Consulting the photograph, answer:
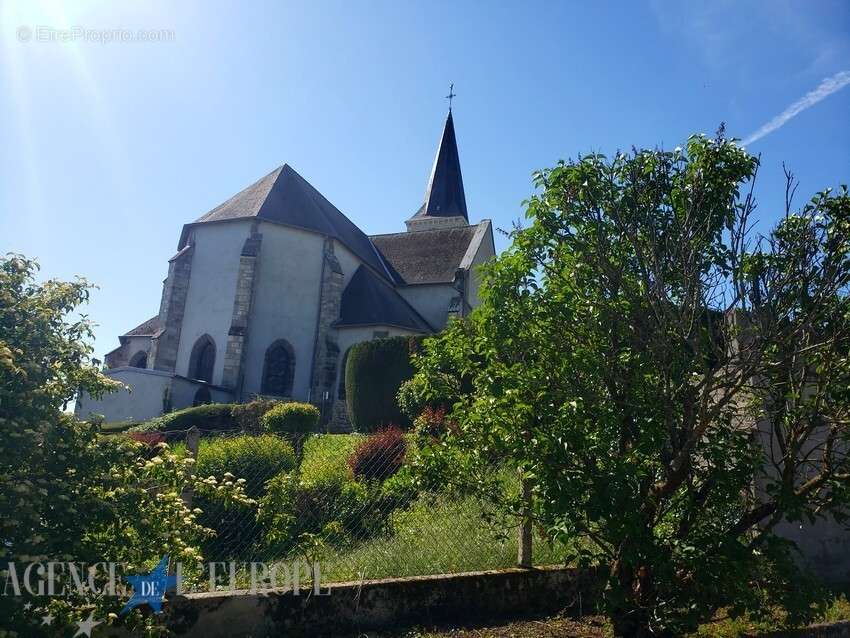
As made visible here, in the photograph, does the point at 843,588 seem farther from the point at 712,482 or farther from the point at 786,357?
the point at 786,357

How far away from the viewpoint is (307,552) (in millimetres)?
4723

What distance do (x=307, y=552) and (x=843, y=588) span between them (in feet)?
17.2

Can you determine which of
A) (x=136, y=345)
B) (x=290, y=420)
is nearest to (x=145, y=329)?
(x=136, y=345)

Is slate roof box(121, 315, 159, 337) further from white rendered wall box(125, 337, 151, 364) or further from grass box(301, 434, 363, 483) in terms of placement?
grass box(301, 434, 363, 483)

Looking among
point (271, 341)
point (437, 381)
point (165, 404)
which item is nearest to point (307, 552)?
point (437, 381)

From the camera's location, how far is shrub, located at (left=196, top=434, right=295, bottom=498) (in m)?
8.10

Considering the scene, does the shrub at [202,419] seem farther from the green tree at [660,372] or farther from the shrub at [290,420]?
the green tree at [660,372]

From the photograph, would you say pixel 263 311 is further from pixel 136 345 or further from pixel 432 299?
pixel 136 345

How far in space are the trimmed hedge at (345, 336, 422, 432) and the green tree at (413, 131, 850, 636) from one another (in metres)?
12.8

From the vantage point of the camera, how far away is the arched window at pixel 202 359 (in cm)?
2448

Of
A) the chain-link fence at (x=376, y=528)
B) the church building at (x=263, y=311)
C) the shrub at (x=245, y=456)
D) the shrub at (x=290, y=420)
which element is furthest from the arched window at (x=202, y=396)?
the chain-link fence at (x=376, y=528)

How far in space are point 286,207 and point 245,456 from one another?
19.1 meters

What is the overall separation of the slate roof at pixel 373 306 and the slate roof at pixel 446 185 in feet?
39.8

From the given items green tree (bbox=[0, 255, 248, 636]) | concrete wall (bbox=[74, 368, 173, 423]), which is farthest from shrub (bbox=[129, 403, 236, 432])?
green tree (bbox=[0, 255, 248, 636])
